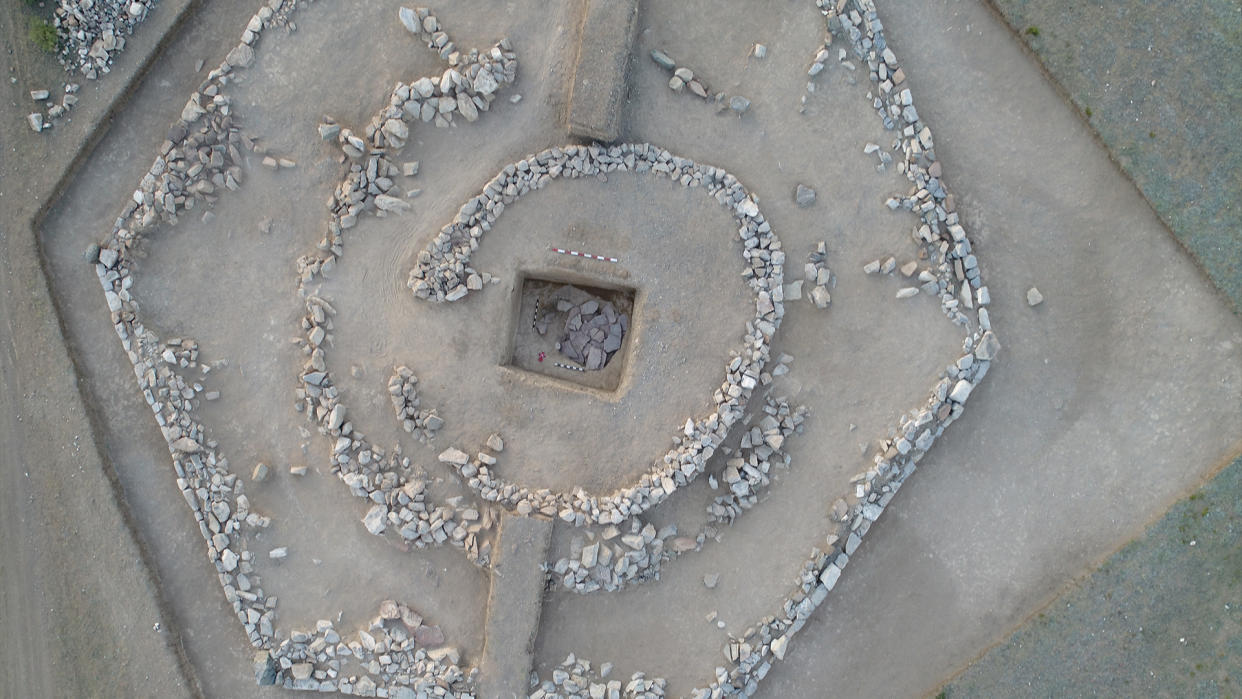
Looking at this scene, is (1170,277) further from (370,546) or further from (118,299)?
(118,299)

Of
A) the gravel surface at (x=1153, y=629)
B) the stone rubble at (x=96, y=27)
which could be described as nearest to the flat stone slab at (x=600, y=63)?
the stone rubble at (x=96, y=27)

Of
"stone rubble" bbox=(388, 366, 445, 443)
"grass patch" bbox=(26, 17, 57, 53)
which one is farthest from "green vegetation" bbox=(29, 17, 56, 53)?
"stone rubble" bbox=(388, 366, 445, 443)

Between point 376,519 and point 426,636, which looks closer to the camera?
point 376,519

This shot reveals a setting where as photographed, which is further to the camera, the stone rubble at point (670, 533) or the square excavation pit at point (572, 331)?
the square excavation pit at point (572, 331)

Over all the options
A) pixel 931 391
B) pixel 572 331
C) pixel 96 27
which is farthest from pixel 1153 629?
pixel 96 27

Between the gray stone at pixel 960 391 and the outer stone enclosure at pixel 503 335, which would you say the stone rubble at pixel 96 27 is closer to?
the outer stone enclosure at pixel 503 335

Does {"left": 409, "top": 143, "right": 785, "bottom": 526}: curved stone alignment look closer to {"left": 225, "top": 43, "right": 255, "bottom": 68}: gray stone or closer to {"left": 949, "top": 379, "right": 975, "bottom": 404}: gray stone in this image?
{"left": 949, "top": 379, "right": 975, "bottom": 404}: gray stone

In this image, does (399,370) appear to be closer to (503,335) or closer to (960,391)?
(503,335)

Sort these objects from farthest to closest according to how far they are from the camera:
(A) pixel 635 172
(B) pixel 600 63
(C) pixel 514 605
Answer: (A) pixel 635 172, (C) pixel 514 605, (B) pixel 600 63
